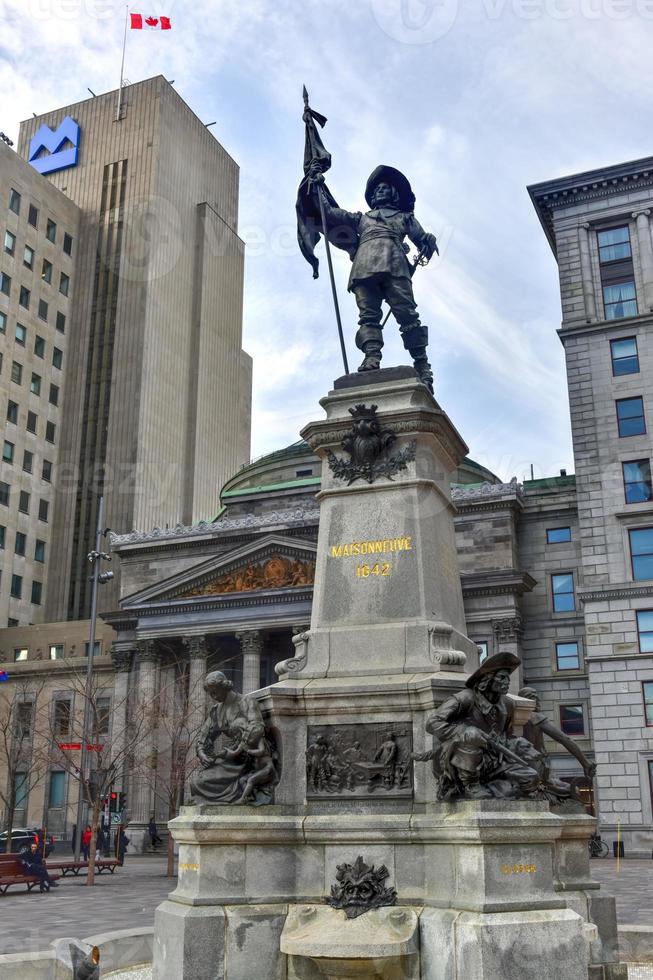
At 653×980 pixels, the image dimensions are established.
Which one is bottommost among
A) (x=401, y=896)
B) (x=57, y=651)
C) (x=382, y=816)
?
(x=401, y=896)

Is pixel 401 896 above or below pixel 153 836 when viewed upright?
above

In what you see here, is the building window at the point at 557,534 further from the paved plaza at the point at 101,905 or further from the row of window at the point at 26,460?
the row of window at the point at 26,460

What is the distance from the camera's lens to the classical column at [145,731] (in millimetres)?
54688

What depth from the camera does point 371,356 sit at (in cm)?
1498

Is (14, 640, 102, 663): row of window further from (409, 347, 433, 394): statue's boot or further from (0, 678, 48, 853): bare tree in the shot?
(409, 347, 433, 394): statue's boot

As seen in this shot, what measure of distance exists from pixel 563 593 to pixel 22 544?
55.6 m

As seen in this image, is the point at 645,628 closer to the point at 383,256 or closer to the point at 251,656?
the point at 251,656

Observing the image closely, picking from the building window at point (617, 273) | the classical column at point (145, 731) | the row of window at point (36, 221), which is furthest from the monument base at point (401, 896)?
the row of window at point (36, 221)

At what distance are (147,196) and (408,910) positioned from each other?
371 feet

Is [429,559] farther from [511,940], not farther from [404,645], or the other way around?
[511,940]

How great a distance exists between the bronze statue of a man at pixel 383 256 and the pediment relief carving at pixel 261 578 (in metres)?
49.4

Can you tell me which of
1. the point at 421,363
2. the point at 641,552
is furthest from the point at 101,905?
the point at 641,552

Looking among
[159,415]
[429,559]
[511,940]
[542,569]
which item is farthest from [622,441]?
[159,415]

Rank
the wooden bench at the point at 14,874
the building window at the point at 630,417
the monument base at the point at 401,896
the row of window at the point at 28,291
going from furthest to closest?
the row of window at the point at 28,291
the building window at the point at 630,417
the wooden bench at the point at 14,874
the monument base at the point at 401,896
